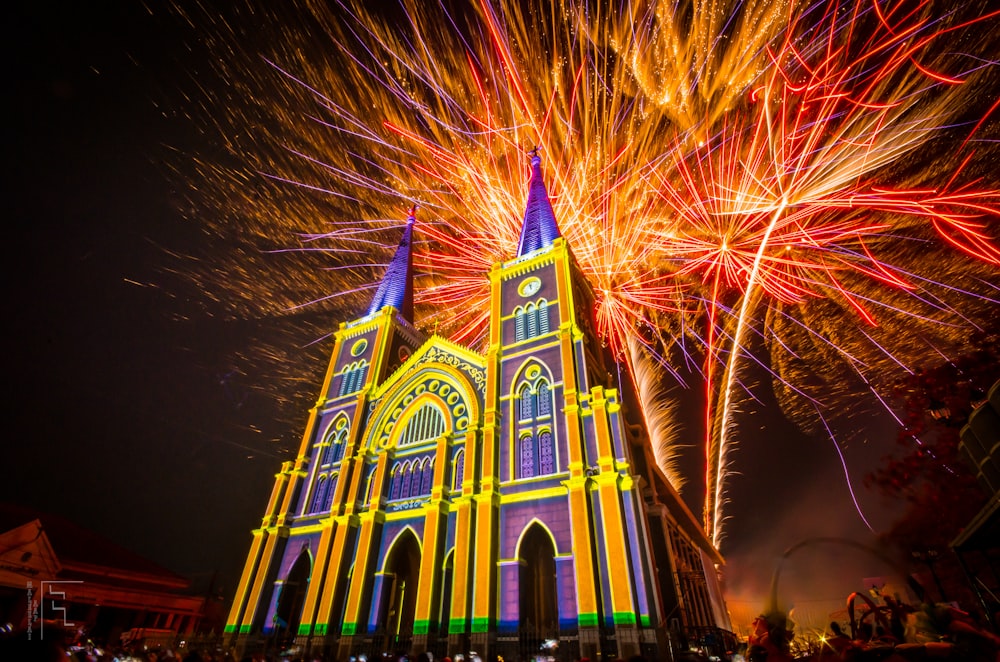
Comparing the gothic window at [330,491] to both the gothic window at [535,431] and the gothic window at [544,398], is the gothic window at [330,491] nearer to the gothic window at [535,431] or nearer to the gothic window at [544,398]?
the gothic window at [535,431]

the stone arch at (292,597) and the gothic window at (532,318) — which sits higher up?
the gothic window at (532,318)

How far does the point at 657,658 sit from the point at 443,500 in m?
10.7

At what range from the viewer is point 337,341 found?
113ft

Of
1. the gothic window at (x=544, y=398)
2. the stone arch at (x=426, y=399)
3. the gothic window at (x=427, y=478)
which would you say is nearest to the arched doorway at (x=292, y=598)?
the stone arch at (x=426, y=399)

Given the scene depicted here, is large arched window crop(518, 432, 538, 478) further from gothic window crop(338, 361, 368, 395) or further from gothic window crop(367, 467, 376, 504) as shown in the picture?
gothic window crop(338, 361, 368, 395)

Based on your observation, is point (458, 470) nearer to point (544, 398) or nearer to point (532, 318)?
point (544, 398)

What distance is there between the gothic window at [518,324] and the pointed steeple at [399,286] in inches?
483

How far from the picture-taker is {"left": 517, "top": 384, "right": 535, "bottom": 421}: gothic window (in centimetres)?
2266

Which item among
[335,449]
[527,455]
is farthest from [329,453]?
[527,455]

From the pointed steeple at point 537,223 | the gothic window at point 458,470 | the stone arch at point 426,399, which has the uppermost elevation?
the pointed steeple at point 537,223

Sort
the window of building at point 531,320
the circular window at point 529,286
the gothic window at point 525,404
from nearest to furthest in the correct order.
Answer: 1. the gothic window at point 525,404
2. the window of building at point 531,320
3. the circular window at point 529,286

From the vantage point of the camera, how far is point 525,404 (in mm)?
23141

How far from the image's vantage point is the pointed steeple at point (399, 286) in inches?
1444

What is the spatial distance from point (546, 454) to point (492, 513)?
141 inches
